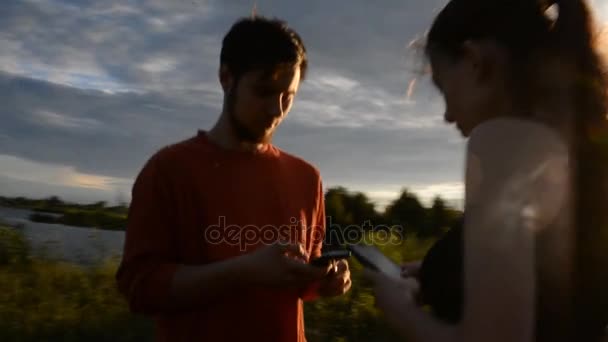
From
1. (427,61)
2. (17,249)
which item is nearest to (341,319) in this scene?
(17,249)

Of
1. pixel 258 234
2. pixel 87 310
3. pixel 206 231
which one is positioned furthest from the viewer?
pixel 87 310

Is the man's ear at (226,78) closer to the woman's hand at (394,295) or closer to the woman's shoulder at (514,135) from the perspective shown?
the woman's hand at (394,295)

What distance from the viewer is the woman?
1.09m

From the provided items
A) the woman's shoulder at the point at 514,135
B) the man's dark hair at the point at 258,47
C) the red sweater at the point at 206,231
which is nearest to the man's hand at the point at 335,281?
the red sweater at the point at 206,231

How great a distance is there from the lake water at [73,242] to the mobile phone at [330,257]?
16.2 feet

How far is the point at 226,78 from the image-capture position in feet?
7.94

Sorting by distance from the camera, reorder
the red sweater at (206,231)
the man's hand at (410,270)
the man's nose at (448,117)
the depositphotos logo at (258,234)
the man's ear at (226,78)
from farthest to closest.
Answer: the man's ear at (226,78) < the depositphotos logo at (258,234) < the red sweater at (206,231) < the man's hand at (410,270) < the man's nose at (448,117)

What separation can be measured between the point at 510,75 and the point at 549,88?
0.25ft

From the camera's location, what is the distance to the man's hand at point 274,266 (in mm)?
1951

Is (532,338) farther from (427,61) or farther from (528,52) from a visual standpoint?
(427,61)

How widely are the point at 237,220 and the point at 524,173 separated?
4.19ft

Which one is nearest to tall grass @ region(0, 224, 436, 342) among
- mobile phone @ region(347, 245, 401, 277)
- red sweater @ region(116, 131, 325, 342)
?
red sweater @ region(116, 131, 325, 342)

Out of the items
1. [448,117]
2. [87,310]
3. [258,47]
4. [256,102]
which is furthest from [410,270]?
[87,310]

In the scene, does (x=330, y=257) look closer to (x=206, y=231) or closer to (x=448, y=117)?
(x=206, y=231)
